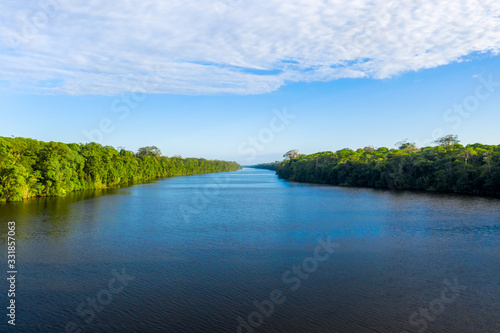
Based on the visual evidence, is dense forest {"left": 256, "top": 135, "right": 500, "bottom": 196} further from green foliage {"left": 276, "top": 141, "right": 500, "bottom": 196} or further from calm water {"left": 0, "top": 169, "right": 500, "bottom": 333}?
→ calm water {"left": 0, "top": 169, "right": 500, "bottom": 333}

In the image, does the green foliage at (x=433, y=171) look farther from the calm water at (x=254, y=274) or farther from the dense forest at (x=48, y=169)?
the dense forest at (x=48, y=169)

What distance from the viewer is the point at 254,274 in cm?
1805

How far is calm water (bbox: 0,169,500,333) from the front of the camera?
43.1 feet

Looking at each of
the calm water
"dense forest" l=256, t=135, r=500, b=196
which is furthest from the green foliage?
the calm water

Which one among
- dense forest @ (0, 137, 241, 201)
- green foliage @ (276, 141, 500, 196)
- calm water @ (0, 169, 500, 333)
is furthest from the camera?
green foliage @ (276, 141, 500, 196)

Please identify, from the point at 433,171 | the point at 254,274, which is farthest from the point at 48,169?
the point at 433,171

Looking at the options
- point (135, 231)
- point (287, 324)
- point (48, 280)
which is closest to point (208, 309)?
point (287, 324)

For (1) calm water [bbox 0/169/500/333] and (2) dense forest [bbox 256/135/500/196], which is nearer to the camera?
(1) calm water [bbox 0/169/500/333]

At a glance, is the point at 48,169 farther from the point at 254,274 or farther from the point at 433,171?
the point at 433,171

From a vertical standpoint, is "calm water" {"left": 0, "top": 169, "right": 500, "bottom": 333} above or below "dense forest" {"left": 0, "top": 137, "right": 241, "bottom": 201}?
below

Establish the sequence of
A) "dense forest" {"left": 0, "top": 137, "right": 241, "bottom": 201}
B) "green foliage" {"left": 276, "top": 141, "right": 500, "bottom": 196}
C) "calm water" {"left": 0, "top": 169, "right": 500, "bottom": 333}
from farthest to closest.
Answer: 1. "green foliage" {"left": 276, "top": 141, "right": 500, "bottom": 196}
2. "dense forest" {"left": 0, "top": 137, "right": 241, "bottom": 201}
3. "calm water" {"left": 0, "top": 169, "right": 500, "bottom": 333}

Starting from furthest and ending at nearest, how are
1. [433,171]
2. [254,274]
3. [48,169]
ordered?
[433,171]
[48,169]
[254,274]

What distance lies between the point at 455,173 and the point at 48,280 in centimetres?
6713

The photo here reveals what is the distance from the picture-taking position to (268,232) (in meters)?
28.6
